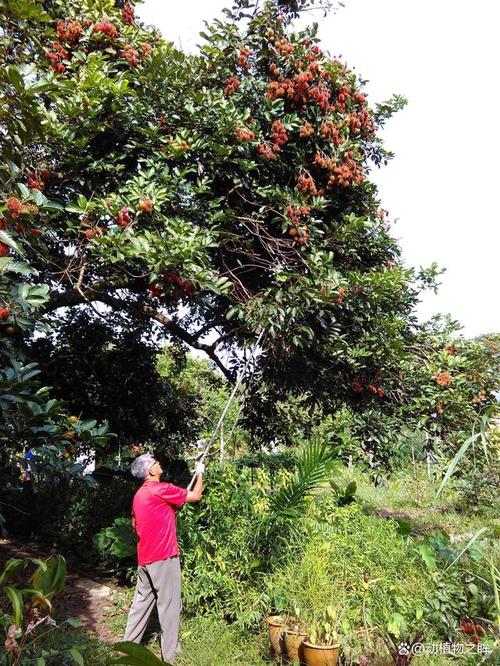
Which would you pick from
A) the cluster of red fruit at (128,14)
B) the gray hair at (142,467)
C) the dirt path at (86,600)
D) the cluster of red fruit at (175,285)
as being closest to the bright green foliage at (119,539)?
the dirt path at (86,600)

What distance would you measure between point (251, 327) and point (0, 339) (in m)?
2.17

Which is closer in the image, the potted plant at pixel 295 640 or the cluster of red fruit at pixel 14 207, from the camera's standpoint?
the cluster of red fruit at pixel 14 207

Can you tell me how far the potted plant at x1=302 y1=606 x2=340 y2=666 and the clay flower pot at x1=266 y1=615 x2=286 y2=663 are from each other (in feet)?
0.77

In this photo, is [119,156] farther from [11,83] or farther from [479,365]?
[479,365]

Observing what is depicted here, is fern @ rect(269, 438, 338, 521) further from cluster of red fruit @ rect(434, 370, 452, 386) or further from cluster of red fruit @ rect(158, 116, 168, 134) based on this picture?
cluster of red fruit @ rect(158, 116, 168, 134)

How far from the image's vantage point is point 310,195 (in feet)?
16.5

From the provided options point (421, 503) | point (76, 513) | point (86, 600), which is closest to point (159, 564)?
point (86, 600)

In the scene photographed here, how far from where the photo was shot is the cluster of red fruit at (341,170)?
497 cm

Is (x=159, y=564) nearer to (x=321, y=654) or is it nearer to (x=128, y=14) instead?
(x=321, y=654)

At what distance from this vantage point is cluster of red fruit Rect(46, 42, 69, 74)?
4.39 m

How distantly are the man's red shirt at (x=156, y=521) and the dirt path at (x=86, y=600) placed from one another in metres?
1.03

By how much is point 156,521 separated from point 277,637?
1116 mm

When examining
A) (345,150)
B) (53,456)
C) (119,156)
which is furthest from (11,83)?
(345,150)

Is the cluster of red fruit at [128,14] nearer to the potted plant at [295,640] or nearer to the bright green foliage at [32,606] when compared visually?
the bright green foliage at [32,606]
